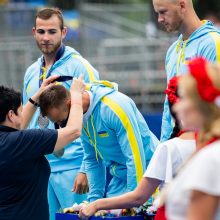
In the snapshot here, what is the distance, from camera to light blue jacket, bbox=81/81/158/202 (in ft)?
22.1

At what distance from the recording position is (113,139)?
693 cm

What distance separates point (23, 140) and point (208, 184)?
7.89 feet

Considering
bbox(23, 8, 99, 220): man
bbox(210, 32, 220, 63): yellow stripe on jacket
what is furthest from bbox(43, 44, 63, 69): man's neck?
bbox(210, 32, 220, 63): yellow stripe on jacket

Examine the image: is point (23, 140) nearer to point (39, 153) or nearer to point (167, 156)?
point (39, 153)

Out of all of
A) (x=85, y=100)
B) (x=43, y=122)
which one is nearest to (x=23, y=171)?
(x=85, y=100)

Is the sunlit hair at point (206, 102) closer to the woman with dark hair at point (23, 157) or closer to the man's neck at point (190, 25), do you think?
the woman with dark hair at point (23, 157)

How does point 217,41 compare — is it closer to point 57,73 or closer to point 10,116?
point 10,116

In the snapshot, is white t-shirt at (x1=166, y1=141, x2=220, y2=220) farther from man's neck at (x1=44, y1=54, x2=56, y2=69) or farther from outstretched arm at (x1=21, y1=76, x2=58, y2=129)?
man's neck at (x1=44, y1=54, x2=56, y2=69)

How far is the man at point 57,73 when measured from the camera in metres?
8.11

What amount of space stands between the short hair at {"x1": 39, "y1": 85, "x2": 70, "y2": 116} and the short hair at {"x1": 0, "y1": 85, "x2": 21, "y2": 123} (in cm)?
37

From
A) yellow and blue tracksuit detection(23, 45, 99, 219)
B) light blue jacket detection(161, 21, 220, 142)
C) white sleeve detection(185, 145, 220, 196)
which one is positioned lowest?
yellow and blue tracksuit detection(23, 45, 99, 219)

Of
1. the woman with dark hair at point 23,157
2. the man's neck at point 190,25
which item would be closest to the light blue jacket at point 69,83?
the man's neck at point 190,25

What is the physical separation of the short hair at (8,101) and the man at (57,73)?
73.1 inches

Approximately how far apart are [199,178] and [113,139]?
3163 millimetres
